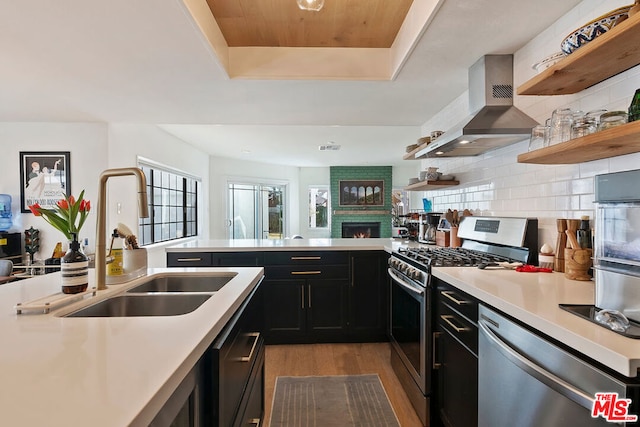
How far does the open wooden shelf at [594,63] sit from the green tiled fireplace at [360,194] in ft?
22.5

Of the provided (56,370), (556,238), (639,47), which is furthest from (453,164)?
(56,370)

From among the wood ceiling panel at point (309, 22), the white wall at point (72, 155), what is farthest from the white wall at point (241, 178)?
the wood ceiling panel at point (309, 22)

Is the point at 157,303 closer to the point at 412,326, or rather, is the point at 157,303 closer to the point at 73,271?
the point at 73,271

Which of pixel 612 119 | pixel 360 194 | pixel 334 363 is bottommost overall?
pixel 334 363

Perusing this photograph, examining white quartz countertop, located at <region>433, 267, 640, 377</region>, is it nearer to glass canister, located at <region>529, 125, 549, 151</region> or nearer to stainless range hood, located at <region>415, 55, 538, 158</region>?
glass canister, located at <region>529, 125, 549, 151</region>

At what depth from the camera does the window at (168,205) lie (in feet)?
14.8

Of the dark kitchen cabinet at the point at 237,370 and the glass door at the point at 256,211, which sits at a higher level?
the glass door at the point at 256,211

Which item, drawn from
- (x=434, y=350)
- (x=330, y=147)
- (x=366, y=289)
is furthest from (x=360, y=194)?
(x=434, y=350)

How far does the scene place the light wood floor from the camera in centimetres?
227

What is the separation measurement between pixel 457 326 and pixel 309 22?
2013 millimetres

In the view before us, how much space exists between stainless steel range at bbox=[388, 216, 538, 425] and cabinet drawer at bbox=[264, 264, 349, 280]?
2.16ft

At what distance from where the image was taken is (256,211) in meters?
7.67

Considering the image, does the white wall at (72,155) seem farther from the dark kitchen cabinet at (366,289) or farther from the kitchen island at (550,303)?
the kitchen island at (550,303)

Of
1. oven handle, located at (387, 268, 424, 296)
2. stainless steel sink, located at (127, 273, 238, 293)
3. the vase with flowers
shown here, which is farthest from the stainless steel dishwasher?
the vase with flowers
